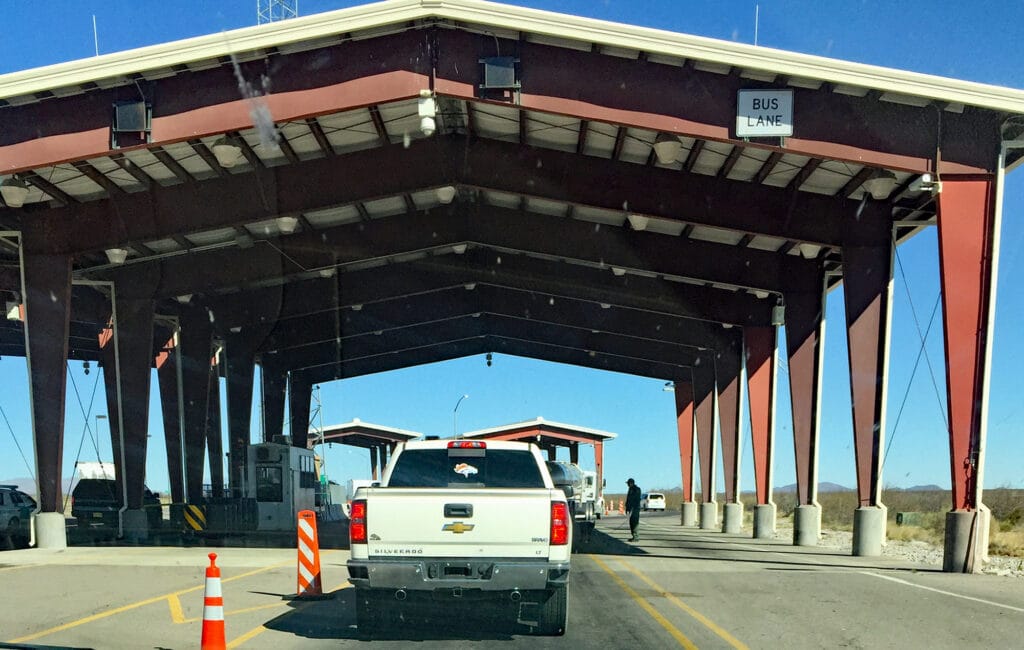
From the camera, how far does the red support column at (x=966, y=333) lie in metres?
20.8

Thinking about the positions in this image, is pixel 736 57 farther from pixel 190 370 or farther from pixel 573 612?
pixel 190 370

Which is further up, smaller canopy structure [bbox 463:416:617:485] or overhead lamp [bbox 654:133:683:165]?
overhead lamp [bbox 654:133:683:165]

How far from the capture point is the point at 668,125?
864 inches

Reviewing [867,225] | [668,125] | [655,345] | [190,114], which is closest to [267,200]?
[190,114]

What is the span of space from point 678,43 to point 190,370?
28206 millimetres

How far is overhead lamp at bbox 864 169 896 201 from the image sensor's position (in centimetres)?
2438

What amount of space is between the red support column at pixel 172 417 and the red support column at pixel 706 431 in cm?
2253

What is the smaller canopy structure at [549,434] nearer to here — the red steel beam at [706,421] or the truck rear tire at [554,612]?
the red steel beam at [706,421]

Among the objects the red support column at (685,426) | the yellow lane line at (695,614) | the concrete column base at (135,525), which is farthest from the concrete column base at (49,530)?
the red support column at (685,426)

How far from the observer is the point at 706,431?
49.9 metres

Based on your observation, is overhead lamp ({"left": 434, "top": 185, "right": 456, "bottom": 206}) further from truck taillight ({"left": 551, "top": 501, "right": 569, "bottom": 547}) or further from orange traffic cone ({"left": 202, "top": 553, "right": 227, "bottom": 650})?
orange traffic cone ({"left": 202, "top": 553, "right": 227, "bottom": 650})

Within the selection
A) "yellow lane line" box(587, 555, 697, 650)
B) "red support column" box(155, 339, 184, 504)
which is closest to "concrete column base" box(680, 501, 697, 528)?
"red support column" box(155, 339, 184, 504)

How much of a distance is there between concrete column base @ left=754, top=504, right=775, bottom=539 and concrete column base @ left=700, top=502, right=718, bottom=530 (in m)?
10.1

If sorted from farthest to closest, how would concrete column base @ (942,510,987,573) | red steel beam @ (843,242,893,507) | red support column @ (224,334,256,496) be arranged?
red support column @ (224,334,256,496) < red steel beam @ (843,242,893,507) < concrete column base @ (942,510,987,573)
